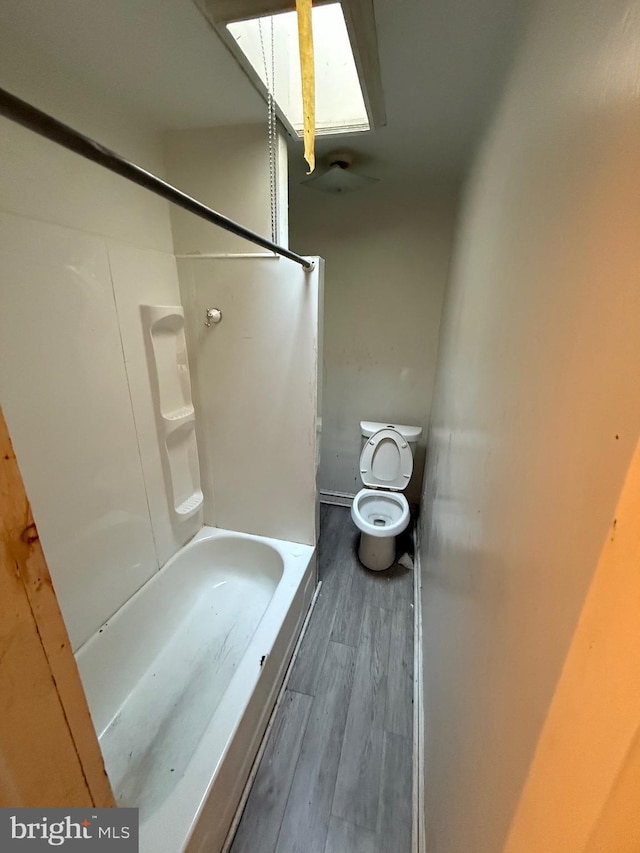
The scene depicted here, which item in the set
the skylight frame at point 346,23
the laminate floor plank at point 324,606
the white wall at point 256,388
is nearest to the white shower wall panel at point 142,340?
the white wall at point 256,388

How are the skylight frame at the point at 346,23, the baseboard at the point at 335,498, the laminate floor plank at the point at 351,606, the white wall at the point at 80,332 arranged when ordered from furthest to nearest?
the baseboard at the point at 335,498 < the laminate floor plank at the point at 351,606 < the white wall at the point at 80,332 < the skylight frame at the point at 346,23

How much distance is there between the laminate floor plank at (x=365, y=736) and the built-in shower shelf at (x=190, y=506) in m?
1.09

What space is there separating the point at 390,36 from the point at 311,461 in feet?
4.99

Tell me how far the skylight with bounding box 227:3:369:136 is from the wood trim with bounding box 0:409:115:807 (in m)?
1.29

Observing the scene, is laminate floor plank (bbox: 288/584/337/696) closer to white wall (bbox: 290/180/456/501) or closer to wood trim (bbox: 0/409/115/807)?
white wall (bbox: 290/180/456/501)

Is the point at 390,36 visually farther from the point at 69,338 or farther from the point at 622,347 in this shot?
the point at 69,338

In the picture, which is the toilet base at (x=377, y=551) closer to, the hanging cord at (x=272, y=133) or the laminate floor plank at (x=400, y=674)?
the laminate floor plank at (x=400, y=674)

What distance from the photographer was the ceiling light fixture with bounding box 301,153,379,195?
1.66 metres

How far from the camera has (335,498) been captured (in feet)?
9.27

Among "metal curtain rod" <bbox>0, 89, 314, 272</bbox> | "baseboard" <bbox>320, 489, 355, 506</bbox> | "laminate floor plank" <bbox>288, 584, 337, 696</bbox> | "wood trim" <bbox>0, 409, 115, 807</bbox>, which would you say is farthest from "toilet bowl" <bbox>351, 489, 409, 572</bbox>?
"metal curtain rod" <bbox>0, 89, 314, 272</bbox>

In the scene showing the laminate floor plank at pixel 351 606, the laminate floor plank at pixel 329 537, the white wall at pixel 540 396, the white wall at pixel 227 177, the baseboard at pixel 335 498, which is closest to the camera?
the white wall at pixel 540 396

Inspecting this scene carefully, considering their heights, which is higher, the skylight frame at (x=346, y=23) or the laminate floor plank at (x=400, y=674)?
the skylight frame at (x=346, y=23)

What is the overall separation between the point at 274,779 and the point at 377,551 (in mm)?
1147

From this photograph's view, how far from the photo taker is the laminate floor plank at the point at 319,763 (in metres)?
1.11
